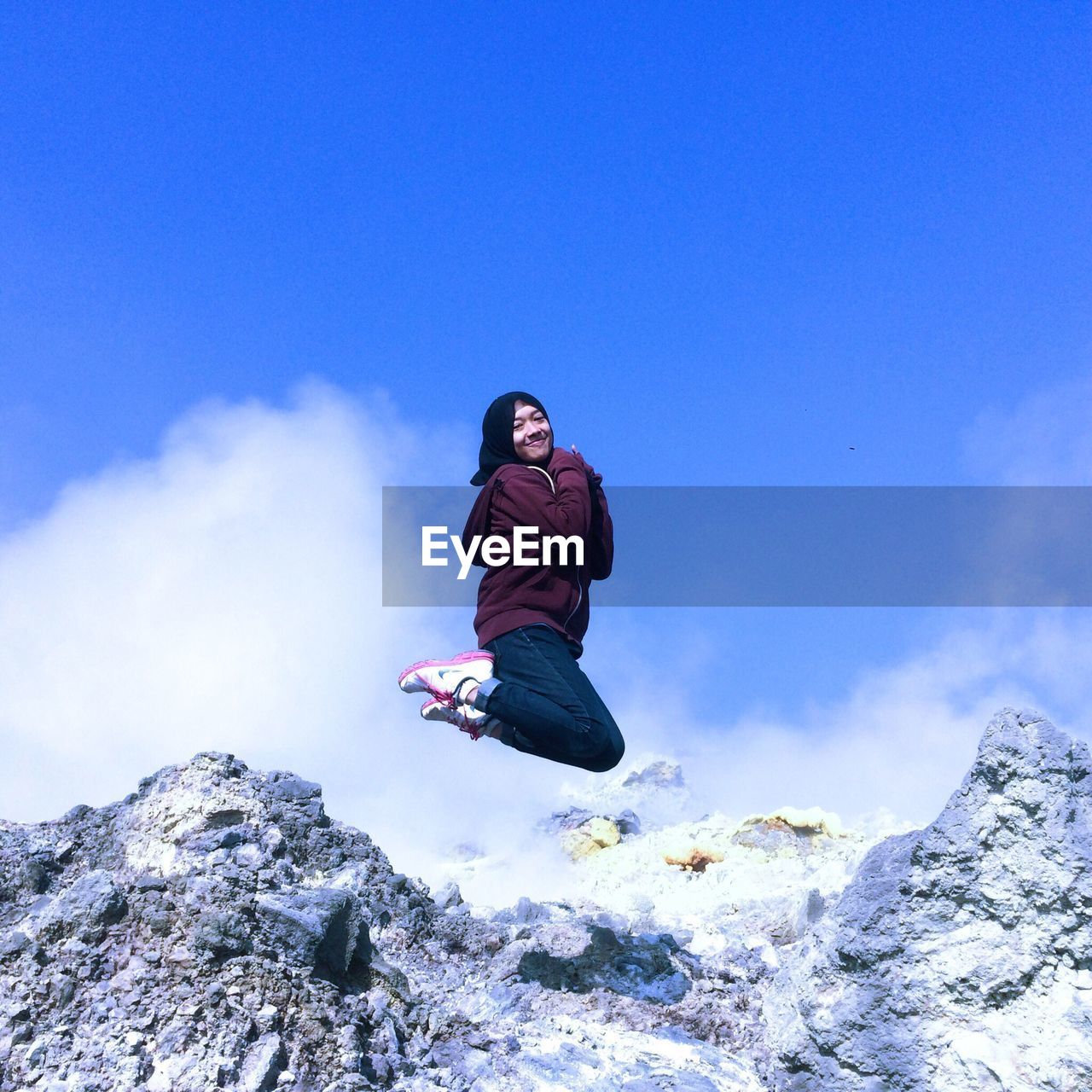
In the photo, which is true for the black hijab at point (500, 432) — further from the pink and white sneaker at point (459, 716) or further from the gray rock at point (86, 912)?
the gray rock at point (86, 912)

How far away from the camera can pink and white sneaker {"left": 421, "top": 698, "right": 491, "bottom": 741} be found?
499 cm

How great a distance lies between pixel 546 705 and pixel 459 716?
0.46 m

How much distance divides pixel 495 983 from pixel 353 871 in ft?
4.36

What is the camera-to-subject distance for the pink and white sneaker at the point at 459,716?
16.4 ft

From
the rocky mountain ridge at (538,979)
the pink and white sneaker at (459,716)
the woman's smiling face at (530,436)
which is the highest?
the woman's smiling face at (530,436)

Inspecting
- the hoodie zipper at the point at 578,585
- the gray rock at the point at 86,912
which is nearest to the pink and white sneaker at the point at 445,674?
the hoodie zipper at the point at 578,585

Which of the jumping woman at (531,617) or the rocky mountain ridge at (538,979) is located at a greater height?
the jumping woman at (531,617)

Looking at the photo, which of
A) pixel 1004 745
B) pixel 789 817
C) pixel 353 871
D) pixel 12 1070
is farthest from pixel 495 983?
pixel 789 817

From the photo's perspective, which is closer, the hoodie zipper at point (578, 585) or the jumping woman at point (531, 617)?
the jumping woman at point (531, 617)

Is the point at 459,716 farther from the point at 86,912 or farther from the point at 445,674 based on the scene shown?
the point at 86,912

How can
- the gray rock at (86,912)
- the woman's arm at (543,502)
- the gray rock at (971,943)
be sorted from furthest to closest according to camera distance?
1. the woman's arm at (543,502)
2. the gray rock at (86,912)
3. the gray rock at (971,943)

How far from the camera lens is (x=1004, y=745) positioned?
461 centimetres

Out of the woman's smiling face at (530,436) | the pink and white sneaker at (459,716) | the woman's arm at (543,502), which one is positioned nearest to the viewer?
the pink and white sneaker at (459,716)

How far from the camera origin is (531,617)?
516 centimetres
